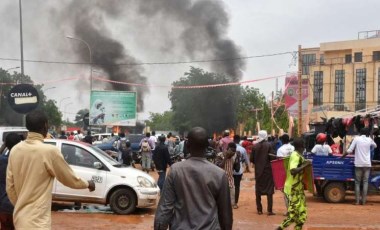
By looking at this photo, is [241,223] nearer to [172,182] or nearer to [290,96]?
[172,182]

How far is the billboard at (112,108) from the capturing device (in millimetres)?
33656

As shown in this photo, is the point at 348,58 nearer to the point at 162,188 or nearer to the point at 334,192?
the point at 334,192

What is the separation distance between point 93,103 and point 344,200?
21477 millimetres

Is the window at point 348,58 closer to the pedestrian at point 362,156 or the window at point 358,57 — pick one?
the window at point 358,57

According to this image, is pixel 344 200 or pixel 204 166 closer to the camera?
pixel 204 166

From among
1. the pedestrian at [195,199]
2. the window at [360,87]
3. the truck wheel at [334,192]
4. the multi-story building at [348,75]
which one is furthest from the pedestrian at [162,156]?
the window at [360,87]

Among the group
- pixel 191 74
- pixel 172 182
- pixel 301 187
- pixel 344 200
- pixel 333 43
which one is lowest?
pixel 344 200

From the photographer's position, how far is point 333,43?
258 ft

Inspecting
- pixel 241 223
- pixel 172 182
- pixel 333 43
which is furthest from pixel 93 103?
pixel 333 43

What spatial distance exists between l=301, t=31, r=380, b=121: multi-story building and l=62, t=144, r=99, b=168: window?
64.5 meters

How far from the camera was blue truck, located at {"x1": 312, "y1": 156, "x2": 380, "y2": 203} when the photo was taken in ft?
44.5

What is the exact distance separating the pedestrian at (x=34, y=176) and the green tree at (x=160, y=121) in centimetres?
9637

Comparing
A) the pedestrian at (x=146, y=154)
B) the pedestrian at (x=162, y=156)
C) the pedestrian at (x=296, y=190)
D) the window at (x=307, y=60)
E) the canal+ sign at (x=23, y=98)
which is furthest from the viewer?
the window at (x=307, y=60)

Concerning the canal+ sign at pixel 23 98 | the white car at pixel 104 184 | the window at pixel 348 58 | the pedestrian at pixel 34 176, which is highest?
the window at pixel 348 58
